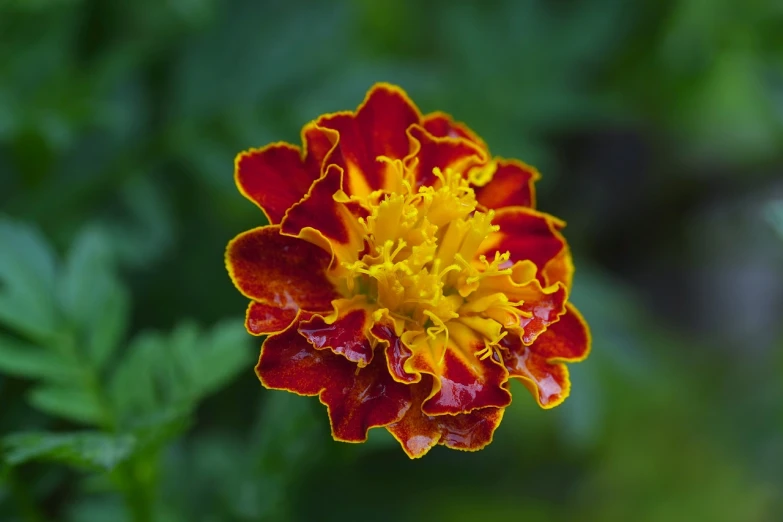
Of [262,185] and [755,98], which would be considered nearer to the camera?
[262,185]

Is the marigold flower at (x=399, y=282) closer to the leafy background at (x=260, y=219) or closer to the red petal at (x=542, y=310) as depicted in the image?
the red petal at (x=542, y=310)

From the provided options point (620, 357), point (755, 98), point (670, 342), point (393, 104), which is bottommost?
point (670, 342)

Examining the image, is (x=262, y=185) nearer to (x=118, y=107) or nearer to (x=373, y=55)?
(x=118, y=107)

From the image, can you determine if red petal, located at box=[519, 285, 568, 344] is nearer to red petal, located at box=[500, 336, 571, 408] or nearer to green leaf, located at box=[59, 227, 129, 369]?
red petal, located at box=[500, 336, 571, 408]

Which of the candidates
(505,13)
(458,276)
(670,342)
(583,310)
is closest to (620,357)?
(583,310)

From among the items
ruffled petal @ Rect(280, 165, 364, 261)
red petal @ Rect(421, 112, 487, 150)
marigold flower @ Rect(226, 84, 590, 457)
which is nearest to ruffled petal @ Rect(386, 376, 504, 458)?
marigold flower @ Rect(226, 84, 590, 457)

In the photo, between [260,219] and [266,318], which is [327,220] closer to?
[266,318]

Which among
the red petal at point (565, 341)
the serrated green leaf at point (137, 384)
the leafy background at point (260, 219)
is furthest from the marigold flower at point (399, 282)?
the serrated green leaf at point (137, 384)
